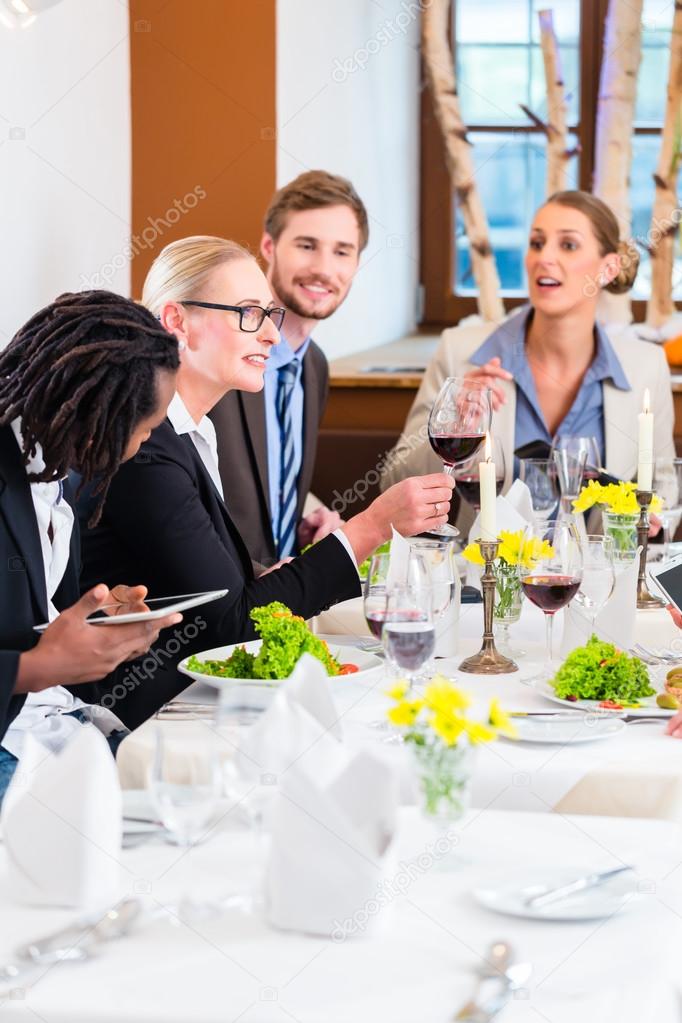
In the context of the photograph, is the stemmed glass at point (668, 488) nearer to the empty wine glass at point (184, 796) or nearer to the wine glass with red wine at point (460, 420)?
the wine glass with red wine at point (460, 420)

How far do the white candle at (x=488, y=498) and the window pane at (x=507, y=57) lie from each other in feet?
10.4

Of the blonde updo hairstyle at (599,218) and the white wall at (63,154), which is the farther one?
the blonde updo hairstyle at (599,218)

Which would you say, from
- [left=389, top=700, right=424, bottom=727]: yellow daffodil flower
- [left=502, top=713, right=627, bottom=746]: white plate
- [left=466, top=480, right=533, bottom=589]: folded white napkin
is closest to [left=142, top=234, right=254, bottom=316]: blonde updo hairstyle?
[left=466, top=480, right=533, bottom=589]: folded white napkin

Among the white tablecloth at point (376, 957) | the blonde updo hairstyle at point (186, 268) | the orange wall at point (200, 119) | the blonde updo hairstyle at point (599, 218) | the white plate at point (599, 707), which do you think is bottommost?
the white plate at point (599, 707)

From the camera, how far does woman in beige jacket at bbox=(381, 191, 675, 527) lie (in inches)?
131

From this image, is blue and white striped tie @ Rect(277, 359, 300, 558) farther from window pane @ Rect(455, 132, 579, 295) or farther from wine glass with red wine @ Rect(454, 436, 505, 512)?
window pane @ Rect(455, 132, 579, 295)

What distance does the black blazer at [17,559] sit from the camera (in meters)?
1.72

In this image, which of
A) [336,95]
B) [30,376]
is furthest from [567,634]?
[336,95]

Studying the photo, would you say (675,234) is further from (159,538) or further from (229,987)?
(229,987)

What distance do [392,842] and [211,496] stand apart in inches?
48.5

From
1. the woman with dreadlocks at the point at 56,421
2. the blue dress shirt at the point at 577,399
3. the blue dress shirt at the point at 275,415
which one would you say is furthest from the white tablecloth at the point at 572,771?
the blue dress shirt at the point at 577,399

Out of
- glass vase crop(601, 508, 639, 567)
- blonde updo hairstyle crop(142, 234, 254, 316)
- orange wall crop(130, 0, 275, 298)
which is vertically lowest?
glass vase crop(601, 508, 639, 567)

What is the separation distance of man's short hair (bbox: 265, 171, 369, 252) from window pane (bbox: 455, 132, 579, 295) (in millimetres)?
1586

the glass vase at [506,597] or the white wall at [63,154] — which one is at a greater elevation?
the white wall at [63,154]
